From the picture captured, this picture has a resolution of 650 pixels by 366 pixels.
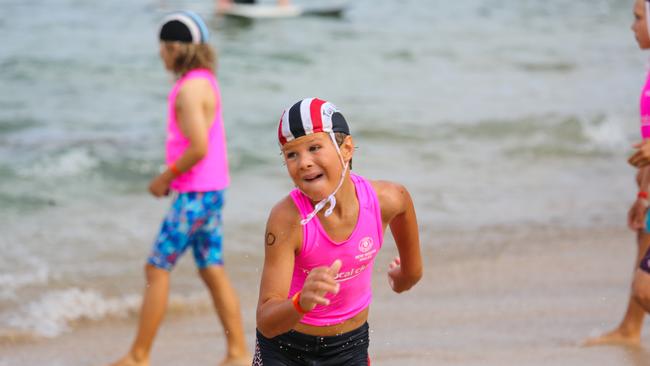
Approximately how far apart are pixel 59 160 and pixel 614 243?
627 centimetres

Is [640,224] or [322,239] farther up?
[322,239]

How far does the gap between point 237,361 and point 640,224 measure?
223 cm

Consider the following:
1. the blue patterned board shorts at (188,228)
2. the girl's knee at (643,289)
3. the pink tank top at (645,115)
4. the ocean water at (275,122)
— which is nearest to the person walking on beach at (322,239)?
the girl's knee at (643,289)

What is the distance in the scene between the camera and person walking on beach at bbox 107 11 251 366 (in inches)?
201

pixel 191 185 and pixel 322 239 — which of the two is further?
pixel 191 185

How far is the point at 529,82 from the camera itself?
15.9 m

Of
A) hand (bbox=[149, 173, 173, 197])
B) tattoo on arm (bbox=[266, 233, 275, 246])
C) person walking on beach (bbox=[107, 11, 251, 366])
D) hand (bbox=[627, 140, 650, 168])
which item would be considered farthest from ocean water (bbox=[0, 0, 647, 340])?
hand (bbox=[627, 140, 650, 168])

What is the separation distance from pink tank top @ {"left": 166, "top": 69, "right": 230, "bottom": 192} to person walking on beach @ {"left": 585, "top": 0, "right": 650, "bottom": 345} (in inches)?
85.0

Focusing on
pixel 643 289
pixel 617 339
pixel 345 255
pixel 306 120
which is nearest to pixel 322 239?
pixel 345 255

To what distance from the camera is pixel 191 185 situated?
5.14 meters

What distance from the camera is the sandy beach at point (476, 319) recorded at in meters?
5.14

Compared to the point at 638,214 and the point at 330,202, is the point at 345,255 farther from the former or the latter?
the point at 638,214

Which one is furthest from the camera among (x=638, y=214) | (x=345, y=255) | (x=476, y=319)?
(x=476, y=319)

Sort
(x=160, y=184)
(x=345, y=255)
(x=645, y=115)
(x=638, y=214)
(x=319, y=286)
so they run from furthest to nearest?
(x=160, y=184) < (x=638, y=214) < (x=645, y=115) < (x=345, y=255) < (x=319, y=286)
